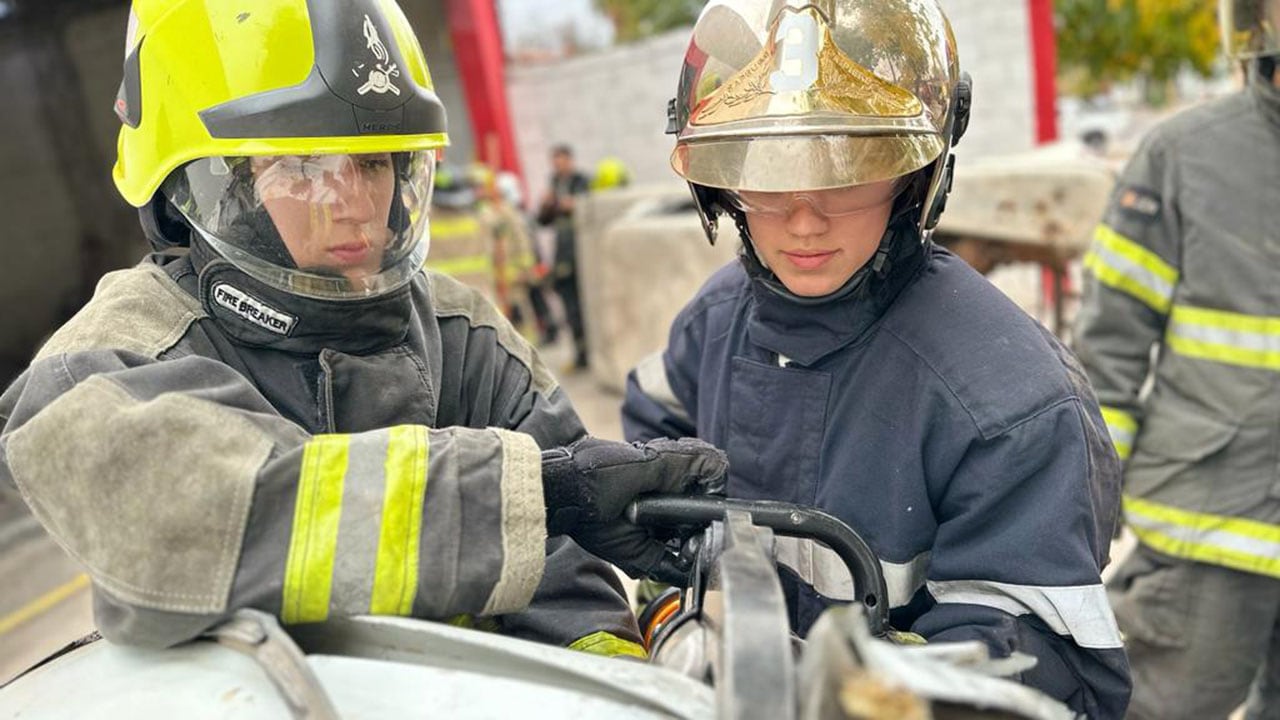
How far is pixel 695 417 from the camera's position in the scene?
1978mm

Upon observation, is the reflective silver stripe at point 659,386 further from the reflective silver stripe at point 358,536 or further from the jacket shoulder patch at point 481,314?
the reflective silver stripe at point 358,536

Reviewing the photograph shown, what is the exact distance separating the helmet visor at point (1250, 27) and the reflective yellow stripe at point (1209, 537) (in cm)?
98

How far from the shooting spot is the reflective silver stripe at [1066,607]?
1375 mm

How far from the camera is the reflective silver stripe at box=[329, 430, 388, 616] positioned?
1100mm

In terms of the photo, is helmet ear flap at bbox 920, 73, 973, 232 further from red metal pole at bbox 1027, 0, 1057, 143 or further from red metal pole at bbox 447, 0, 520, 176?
red metal pole at bbox 447, 0, 520, 176

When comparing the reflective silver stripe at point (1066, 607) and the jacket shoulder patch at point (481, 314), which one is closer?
the reflective silver stripe at point (1066, 607)

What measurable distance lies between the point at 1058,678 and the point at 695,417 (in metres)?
0.78

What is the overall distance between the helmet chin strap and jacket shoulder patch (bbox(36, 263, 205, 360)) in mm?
792

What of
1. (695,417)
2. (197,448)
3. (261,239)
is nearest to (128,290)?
(261,239)

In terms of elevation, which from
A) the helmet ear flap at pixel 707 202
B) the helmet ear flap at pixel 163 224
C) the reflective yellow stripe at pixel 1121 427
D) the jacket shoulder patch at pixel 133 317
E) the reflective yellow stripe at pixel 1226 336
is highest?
the helmet ear flap at pixel 163 224

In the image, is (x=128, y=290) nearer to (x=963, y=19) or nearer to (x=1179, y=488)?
(x=1179, y=488)

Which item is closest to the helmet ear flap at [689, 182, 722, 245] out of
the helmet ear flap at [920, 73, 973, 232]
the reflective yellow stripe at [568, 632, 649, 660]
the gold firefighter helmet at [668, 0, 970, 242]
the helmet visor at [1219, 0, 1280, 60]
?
the gold firefighter helmet at [668, 0, 970, 242]

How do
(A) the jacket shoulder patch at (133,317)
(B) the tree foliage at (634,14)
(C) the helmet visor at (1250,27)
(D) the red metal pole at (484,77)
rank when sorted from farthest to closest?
(B) the tree foliage at (634,14) → (D) the red metal pole at (484,77) → (C) the helmet visor at (1250,27) → (A) the jacket shoulder patch at (133,317)

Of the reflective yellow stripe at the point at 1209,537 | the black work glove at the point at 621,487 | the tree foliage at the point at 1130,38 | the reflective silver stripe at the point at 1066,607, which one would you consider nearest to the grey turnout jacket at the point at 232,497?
the black work glove at the point at 621,487
